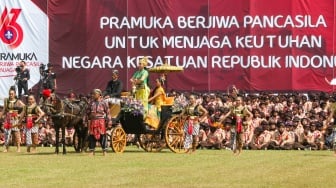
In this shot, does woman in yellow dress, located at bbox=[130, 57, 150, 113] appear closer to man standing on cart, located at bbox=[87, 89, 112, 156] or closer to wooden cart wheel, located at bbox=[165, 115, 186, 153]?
wooden cart wheel, located at bbox=[165, 115, 186, 153]

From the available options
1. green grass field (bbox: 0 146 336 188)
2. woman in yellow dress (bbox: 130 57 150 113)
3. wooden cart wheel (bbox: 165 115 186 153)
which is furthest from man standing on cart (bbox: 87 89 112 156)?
wooden cart wheel (bbox: 165 115 186 153)

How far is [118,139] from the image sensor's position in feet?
99.5

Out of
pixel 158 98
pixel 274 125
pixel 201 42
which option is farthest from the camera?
pixel 201 42

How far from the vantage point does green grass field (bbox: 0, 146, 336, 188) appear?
19.6 metres

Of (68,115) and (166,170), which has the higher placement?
(68,115)

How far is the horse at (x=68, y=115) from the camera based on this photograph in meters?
29.9

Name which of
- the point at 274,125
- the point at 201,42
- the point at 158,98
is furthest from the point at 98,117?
the point at 201,42

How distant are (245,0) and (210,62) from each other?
2702mm

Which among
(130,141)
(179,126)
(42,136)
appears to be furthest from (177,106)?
(42,136)

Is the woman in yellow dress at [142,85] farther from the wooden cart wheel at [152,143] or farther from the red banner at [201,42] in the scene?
the red banner at [201,42]

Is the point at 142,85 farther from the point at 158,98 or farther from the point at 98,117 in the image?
the point at 98,117

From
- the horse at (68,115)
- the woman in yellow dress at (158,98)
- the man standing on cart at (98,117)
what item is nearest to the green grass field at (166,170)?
the man standing on cart at (98,117)

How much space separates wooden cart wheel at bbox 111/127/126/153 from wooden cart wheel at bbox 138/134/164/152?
150 centimetres

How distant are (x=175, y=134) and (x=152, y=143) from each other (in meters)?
1.46
